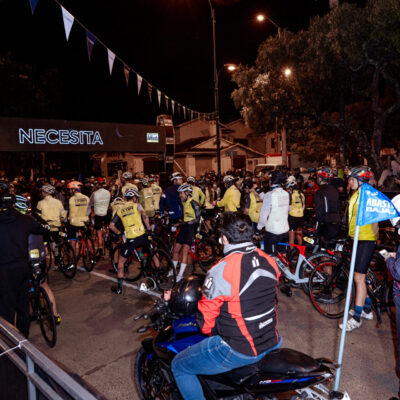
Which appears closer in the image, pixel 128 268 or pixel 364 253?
pixel 364 253

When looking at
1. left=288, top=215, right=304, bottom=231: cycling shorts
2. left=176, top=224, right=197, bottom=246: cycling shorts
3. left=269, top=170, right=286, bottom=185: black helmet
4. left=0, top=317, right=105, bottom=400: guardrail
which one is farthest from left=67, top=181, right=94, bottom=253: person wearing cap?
left=0, top=317, right=105, bottom=400: guardrail

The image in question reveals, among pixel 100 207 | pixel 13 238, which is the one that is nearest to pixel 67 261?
pixel 100 207

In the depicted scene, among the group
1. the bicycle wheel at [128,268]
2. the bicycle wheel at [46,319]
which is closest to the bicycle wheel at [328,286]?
the bicycle wheel at [128,268]

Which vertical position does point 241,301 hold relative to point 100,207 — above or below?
below

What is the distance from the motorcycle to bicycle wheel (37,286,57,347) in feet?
6.92

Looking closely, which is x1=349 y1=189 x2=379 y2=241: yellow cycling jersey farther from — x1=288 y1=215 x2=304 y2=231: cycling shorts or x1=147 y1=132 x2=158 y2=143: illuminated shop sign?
x1=147 y1=132 x2=158 y2=143: illuminated shop sign

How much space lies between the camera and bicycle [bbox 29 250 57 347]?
4.92m

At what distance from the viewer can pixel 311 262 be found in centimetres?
593

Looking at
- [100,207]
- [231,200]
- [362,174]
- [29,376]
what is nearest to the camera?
[29,376]

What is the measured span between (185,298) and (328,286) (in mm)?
3504

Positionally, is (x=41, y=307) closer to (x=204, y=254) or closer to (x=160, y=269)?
(x=160, y=269)

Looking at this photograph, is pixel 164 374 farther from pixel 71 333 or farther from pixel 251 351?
pixel 71 333

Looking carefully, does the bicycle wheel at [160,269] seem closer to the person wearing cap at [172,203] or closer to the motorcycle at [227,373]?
the person wearing cap at [172,203]

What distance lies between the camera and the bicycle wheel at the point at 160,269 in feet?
22.7
